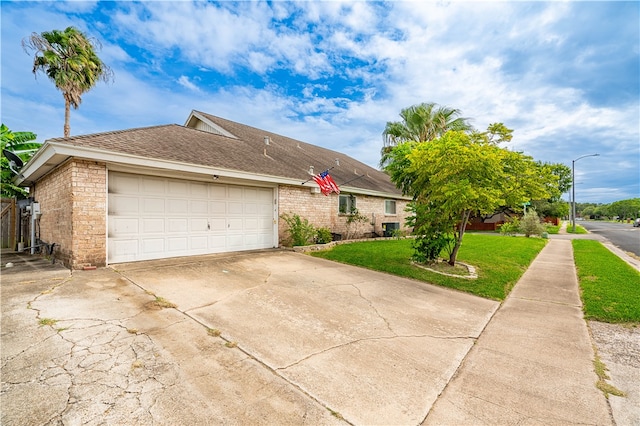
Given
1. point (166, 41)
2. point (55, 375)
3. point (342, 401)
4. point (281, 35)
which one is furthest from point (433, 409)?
point (166, 41)

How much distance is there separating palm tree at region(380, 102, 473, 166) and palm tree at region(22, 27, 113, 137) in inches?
783

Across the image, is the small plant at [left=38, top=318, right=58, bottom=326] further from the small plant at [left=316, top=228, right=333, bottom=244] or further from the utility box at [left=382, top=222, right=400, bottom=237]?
the utility box at [left=382, top=222, right=400, bottom=237]

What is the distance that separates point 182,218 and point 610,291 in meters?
11.0

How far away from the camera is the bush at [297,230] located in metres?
10.6

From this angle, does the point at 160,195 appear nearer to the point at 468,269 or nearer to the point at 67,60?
the point at 468,269

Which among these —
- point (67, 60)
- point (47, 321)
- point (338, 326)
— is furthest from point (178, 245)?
point (67, 60)

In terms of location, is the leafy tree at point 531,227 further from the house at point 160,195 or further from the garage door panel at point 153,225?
the garage door panel at point 153,225

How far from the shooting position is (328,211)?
12.8 m

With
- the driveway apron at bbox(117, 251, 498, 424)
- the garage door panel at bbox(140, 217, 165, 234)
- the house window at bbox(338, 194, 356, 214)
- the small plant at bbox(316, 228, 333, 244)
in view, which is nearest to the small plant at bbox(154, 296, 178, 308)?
the driveway apron at bbox(117, 251, 498, 424)

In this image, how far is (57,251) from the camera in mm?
7418

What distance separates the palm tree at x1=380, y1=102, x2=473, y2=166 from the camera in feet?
73.7

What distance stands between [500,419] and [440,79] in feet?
43.9

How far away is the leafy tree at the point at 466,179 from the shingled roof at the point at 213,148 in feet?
16.9

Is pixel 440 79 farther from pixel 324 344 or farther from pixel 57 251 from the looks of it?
pixel 57 251
